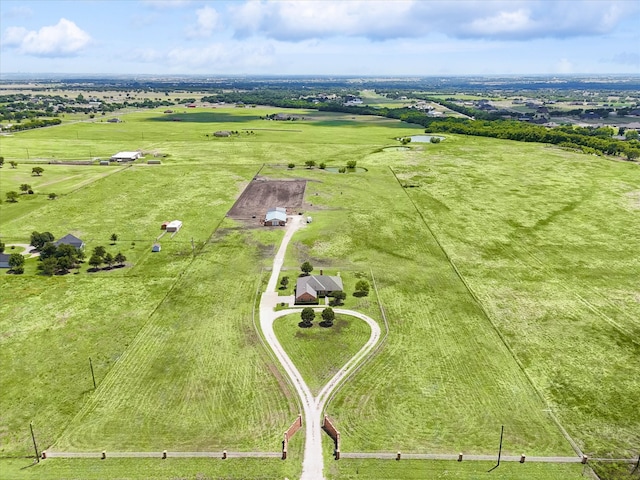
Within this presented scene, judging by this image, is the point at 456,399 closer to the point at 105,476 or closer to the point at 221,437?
the point at 221,437

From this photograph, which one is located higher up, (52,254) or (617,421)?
(52,254)

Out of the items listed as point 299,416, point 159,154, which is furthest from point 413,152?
point 299,416

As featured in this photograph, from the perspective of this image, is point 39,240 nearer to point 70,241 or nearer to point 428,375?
point 70,241

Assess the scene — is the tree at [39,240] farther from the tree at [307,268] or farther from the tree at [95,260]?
the tree at [307,268]


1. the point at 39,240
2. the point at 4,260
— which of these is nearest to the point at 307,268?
the point at 39,240

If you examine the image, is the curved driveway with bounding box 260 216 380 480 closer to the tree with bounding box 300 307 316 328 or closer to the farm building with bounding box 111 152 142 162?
the tree with bounding box 300 307 316 328

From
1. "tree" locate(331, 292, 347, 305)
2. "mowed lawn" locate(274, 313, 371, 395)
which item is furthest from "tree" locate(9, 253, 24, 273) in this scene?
"tree" locate(331, 292, 347, 305)

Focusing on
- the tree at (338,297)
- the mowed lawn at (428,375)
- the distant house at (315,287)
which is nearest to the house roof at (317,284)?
the distant house at (315,287)
